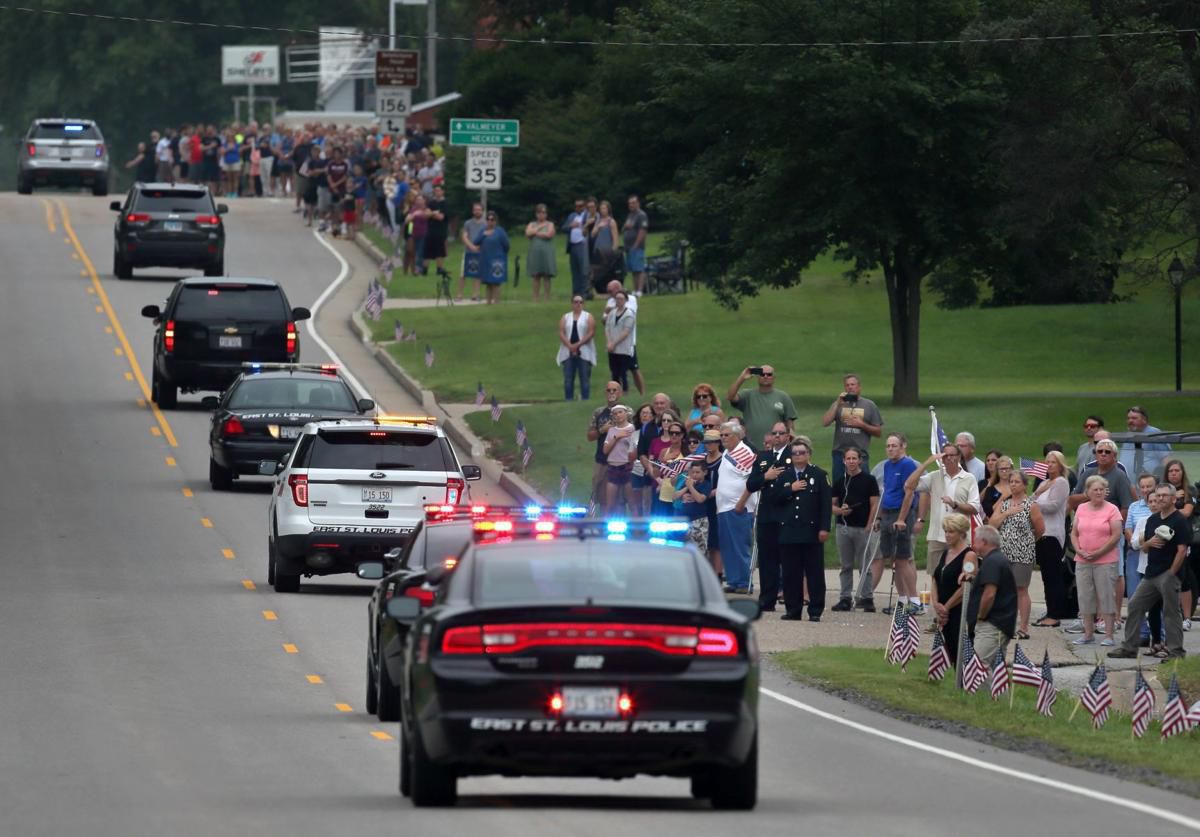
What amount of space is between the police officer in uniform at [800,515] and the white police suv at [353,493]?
2.96 meters

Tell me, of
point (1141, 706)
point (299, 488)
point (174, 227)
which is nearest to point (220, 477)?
point (299, 488)

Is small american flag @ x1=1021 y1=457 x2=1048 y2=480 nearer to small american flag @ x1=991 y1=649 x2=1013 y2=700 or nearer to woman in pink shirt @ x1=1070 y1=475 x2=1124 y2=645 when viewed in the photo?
woman in pink shirt @ x1=1070 y1=475 x2=1124 y2=645

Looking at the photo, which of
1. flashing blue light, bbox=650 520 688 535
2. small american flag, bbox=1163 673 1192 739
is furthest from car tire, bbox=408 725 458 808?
small american flag, bbox=1163 673 1192 739

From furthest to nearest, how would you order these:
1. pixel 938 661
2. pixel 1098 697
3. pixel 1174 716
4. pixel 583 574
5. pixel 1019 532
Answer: pixel 1019 532 < pixel 938 661 < pixel 1098 697 < pixel 1174 716 < pixel 583 574

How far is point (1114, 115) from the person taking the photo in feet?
117

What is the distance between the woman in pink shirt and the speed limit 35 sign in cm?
2650

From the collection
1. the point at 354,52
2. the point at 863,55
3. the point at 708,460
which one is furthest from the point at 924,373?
the point at 354,52

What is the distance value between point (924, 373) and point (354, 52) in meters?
74.6

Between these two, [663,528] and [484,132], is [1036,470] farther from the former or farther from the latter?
[484,132]

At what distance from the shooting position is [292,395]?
3066 centimetres

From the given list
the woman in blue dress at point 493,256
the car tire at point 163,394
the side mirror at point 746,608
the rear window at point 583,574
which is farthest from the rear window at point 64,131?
the side mirror at point 746,608

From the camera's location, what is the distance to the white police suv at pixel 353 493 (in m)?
23.0

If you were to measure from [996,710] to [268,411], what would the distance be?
14.0 metres

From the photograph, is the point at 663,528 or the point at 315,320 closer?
the point at 663,528
